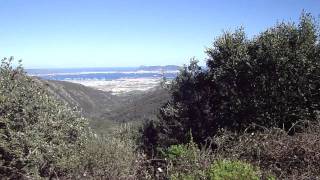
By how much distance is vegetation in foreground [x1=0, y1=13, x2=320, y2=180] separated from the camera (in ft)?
25.5

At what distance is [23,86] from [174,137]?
1050 centimetres

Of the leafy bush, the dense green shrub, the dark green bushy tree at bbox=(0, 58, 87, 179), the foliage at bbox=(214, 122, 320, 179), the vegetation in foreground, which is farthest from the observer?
the dark green bushy tree at bbox=(0, 58, 87, 179)

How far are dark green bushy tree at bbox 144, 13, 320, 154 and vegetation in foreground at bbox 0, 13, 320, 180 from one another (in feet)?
0.17

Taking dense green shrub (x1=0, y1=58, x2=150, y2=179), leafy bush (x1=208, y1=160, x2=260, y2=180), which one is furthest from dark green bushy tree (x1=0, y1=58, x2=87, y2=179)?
leafy bush (x1=208, y1=160, x2=260, y2=180)

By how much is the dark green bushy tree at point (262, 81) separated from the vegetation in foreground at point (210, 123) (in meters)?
0.05

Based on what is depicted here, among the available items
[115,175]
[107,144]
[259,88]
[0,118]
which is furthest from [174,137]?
[115,175]

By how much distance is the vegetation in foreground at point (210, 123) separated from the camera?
7785 mm

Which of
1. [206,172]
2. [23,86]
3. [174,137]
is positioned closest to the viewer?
[206,172]

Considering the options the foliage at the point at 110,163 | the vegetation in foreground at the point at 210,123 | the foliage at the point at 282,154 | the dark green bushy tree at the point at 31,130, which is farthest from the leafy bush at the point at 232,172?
the dark green bushy tree at the point at 31,130

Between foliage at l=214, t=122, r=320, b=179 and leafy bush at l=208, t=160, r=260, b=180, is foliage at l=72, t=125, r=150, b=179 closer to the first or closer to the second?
foliage at l=214, t=122, r=320, b=179

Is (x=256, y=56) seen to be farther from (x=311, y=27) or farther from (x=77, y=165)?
(x=77, y=165)

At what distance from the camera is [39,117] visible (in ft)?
59.6

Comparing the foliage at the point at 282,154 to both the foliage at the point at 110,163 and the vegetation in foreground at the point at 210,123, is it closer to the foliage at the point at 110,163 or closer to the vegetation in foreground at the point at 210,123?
the vegetation in foreground at the point at 210,123

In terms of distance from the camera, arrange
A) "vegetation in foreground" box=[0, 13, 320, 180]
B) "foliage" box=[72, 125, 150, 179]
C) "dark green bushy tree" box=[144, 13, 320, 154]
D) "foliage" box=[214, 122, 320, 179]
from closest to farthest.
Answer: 1. "foliage" box=[214, 122, 320, 179]
2. "vegetation in foreground" box=[0, 13, 320, 180]
3. "foliage" box=[72, 125, 150, 179]
4. "dark green bushy tree" box=[144, 13, 320, 154]
